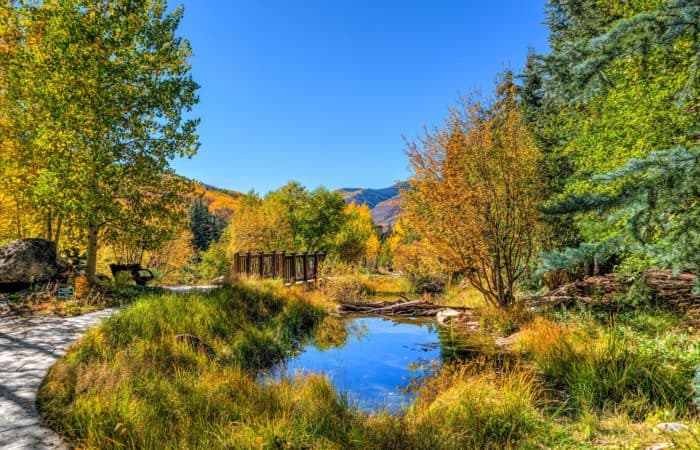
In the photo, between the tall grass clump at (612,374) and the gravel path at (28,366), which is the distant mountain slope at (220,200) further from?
the tall grass clump at (612,374)

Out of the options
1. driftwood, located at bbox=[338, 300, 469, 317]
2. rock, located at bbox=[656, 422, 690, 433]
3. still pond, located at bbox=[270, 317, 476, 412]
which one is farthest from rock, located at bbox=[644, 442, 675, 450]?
driftwood, located at bbox=[338, 300, 469, 317]

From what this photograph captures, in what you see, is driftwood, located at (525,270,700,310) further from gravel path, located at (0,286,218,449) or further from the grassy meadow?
gravel path, located at (0,286,218,449)

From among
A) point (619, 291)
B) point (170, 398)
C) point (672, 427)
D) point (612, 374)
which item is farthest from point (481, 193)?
point (170, 398)

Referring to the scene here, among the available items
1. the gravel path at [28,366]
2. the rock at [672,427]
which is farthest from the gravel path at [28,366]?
the rock at [672,427]

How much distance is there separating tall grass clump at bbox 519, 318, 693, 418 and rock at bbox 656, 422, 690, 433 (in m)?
0.39

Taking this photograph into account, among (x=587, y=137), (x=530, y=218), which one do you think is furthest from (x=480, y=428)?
(x=587, y=137)

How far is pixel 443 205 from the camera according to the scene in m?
8.23

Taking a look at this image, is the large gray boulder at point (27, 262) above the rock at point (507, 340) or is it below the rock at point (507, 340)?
above

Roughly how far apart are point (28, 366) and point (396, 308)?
9456 mm

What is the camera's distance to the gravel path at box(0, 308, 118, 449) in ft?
9.07

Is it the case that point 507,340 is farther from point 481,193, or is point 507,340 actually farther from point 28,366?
point 28,366

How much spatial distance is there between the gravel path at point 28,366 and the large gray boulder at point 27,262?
8.36 ft

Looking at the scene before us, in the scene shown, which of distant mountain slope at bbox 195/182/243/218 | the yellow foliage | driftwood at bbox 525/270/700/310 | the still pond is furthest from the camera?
distant mountain slope at bbox 195/182/243/218

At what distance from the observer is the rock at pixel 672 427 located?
3393mm
